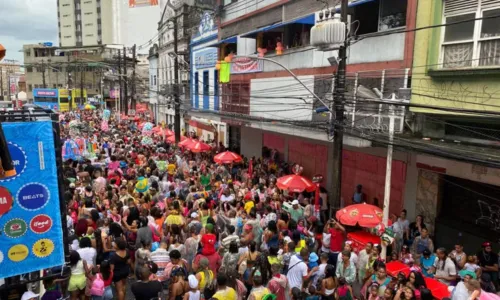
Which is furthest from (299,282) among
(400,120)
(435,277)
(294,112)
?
(294,112)

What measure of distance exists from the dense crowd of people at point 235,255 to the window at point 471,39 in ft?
12.9

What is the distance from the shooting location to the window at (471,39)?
855cm

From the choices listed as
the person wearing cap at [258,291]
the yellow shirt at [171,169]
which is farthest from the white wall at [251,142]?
the person wearing cap at [258,291]

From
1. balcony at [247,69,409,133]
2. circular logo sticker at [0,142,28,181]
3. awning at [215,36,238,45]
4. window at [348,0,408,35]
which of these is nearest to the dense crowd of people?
circular logo sticker at [0,142,28,181]

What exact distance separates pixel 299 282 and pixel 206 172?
30.7ft

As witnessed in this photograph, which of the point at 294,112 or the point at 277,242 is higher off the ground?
the point at 294,112

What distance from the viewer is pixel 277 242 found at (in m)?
8.34

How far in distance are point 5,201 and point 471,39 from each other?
938 cm

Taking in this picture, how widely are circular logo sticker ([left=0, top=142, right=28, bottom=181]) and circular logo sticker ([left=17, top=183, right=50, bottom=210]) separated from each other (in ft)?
0.74

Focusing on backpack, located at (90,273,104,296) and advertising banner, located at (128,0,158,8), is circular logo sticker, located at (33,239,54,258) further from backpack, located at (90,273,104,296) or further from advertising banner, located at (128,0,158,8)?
advertising banner, located at (128,0,158,8)

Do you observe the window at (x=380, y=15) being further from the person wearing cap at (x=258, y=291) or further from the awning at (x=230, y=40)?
the awning at (x=230, y=40)

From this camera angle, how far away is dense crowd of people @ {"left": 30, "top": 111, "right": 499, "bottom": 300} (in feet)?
21.6

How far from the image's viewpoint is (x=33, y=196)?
552 centimetres

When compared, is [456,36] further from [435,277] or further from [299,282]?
[299,282]
